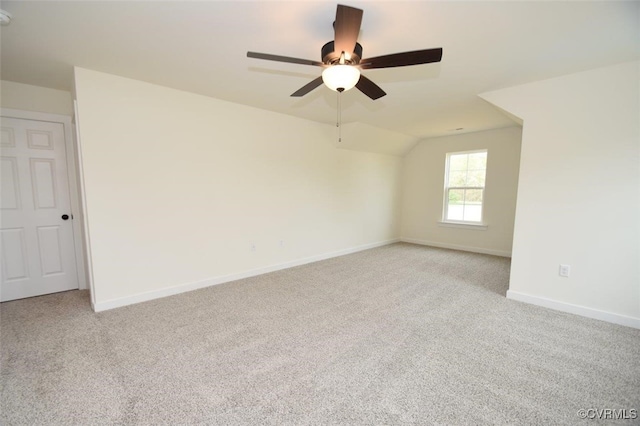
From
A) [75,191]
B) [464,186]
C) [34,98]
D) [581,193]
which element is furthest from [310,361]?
[464,186]

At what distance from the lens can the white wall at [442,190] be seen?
486 cm

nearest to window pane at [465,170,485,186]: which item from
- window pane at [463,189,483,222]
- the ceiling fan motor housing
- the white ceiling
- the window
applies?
the window

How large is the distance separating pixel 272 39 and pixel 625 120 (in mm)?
3288

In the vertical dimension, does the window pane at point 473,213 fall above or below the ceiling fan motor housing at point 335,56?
below

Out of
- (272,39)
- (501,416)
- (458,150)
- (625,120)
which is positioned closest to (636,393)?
(501,416)

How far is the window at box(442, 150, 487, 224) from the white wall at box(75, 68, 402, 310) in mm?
2689

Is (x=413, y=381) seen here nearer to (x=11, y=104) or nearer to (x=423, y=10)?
(x=423, y=10)

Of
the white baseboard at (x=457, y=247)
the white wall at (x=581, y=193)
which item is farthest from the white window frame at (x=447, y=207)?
the white wall at (x=581, y=193)

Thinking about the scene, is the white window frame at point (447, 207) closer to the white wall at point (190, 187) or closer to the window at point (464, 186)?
the window at point (464, 186)

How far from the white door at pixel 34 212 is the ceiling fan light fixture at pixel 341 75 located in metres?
3.44

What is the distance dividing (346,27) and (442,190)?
502 cm

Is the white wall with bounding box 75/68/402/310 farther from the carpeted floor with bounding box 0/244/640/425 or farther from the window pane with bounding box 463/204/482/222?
the window pane with bounding box 463/204/482/222

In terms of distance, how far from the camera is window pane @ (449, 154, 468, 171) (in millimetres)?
5492

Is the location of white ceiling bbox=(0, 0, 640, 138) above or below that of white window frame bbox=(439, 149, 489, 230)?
above
